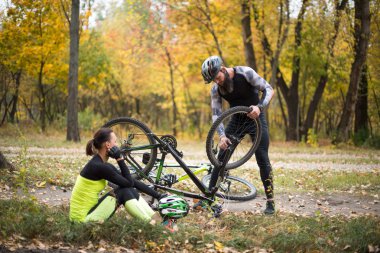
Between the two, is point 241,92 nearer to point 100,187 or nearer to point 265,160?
point 265,160

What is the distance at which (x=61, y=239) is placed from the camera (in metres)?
5.23

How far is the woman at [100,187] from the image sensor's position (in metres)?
5.56

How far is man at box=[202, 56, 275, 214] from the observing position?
20.0ft

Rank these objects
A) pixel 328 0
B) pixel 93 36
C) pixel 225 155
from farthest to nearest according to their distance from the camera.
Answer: pixel 93 36 < pixel 328 0 < pixel 225 155

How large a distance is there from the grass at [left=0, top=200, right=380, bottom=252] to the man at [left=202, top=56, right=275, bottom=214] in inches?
32.0

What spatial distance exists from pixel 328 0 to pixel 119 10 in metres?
25.7

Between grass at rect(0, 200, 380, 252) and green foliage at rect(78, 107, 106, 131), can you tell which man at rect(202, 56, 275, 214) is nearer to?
grass at rect(0, 200, 380, 252)

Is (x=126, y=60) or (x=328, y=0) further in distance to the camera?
(x=126, y=60)

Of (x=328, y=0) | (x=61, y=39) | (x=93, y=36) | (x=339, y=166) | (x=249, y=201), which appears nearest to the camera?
(x=249, y=201)

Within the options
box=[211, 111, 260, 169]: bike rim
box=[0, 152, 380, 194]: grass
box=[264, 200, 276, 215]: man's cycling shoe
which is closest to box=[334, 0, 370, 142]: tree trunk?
box=[0, 152, 380, 194]: grass

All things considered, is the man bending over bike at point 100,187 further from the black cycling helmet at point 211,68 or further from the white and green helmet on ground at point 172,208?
the black cycling helmet at point 211,68

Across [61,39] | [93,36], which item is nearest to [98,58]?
[93,36]

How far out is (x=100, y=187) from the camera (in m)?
5.70

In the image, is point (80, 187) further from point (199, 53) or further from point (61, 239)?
point (199, 53)
